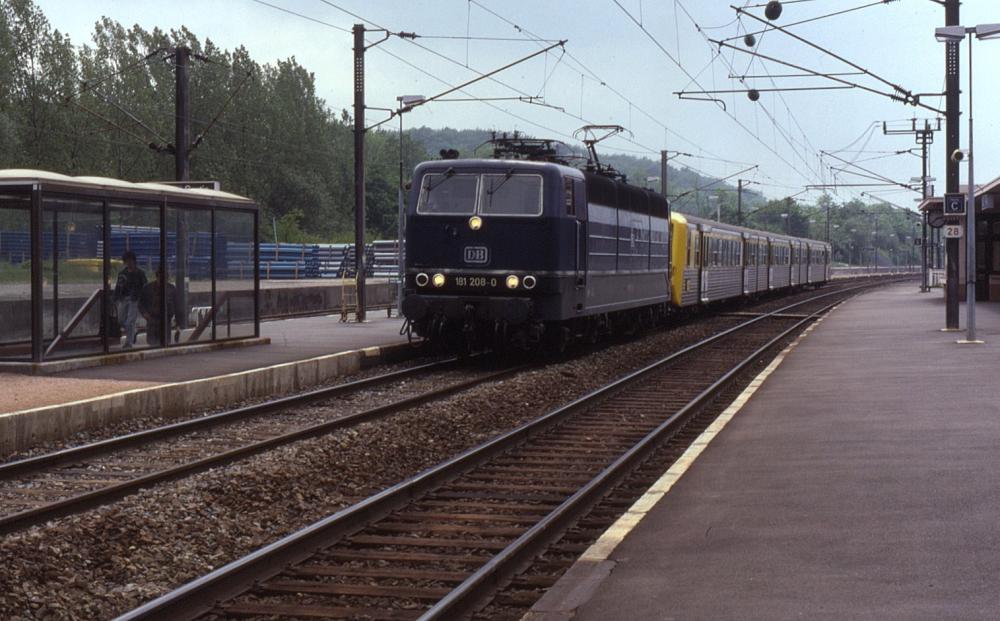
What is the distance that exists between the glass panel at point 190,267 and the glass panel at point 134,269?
1.32 ft

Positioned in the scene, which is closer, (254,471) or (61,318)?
(254,471)

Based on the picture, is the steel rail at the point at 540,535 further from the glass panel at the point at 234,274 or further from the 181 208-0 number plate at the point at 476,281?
the glass panel at the point at 234,274

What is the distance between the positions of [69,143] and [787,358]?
52.2 m

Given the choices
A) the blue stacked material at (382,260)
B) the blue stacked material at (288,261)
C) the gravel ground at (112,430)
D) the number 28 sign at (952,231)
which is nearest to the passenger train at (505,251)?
the gravel ground at (112,430)

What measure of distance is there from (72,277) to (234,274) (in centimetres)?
441

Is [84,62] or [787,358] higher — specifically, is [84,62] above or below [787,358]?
above

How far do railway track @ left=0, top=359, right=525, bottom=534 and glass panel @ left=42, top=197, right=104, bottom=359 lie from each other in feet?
9.48

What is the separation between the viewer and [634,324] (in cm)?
2912

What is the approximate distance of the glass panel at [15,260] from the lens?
16.6 m

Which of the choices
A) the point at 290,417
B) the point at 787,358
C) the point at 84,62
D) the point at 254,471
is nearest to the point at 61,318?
the point at 290,417

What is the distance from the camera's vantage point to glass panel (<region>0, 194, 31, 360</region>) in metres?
16.6

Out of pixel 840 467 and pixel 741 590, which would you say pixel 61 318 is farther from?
pixel 741 590

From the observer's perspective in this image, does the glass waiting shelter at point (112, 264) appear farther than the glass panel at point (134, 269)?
No

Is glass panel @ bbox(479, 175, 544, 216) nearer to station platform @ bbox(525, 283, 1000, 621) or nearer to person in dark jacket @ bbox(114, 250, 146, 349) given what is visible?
person in dark jacket @ bbox(114, 250, 146, 349)
